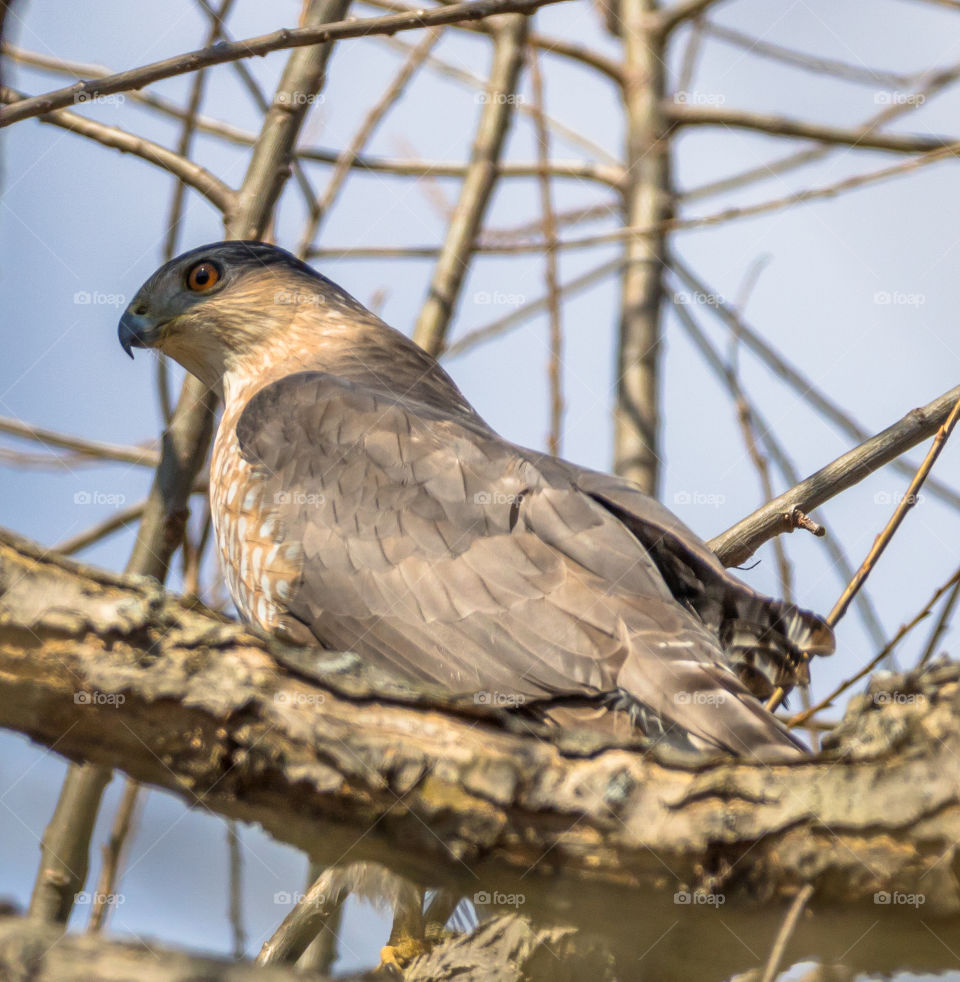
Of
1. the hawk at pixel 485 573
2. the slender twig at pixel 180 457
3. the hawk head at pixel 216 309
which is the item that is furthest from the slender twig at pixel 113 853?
the hawk head at pixel 216 309

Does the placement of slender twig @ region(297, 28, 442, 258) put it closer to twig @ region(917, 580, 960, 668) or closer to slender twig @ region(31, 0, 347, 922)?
slender twig @ region(31, 0, 347, 922)

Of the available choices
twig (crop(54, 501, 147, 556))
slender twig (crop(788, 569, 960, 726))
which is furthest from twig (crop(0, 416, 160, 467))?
slender twig (crop(788, 569, 960, 726))

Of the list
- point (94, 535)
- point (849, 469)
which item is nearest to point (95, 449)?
point (94, 535)

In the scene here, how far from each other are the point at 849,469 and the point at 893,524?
0.93 feet

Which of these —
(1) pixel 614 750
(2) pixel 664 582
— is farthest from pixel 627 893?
(2) pixel 664 582

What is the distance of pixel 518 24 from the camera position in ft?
20.9

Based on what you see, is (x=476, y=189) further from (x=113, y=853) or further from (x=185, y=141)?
(x=113, y=853)

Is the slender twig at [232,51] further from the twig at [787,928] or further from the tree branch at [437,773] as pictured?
the twig at [787,928]

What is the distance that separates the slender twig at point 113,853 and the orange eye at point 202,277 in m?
2.51

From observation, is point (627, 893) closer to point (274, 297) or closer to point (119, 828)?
point (119, 828)

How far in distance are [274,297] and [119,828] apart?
2.67 meters

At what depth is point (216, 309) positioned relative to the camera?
5.52 m

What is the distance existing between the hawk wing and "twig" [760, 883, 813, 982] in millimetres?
989

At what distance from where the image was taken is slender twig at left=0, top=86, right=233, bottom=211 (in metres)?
4.66
